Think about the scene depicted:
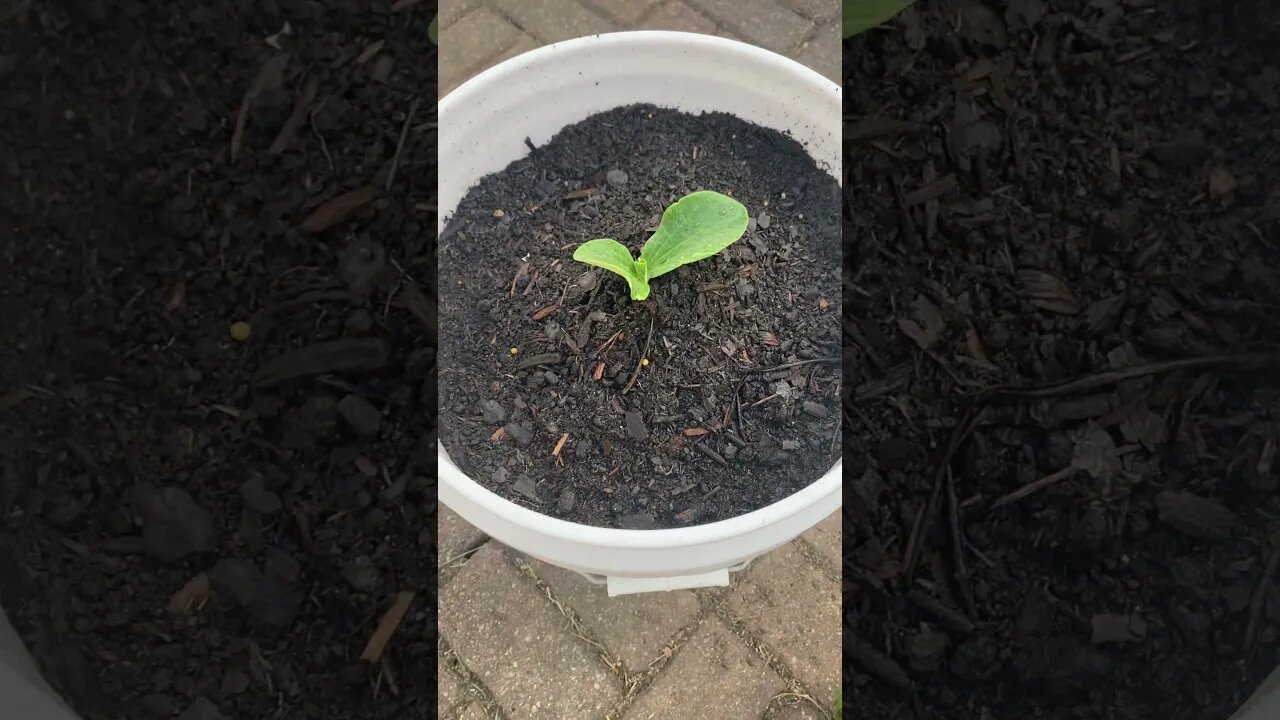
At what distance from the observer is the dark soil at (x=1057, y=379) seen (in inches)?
17.8

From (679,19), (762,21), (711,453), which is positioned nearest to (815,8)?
(762,21)

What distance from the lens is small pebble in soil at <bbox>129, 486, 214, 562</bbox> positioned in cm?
55

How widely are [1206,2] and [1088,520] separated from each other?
1.23 feet

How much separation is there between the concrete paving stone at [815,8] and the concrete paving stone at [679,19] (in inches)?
5.9

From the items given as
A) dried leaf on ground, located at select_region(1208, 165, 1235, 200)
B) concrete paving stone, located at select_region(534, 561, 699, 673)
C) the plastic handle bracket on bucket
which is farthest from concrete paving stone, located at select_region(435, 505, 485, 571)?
dried leaf on ground, located at select_region(1208, 165, 1235, 200)

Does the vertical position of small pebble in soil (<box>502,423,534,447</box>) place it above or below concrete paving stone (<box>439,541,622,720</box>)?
above

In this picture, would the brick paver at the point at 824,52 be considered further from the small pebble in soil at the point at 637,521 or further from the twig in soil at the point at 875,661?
the twig in soil at the point at 875,661

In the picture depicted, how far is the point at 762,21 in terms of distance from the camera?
4.80 ft

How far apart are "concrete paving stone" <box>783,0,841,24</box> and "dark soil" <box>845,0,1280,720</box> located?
3.25ft

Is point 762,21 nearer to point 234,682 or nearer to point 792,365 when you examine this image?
point 792,365

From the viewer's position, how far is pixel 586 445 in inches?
35.1

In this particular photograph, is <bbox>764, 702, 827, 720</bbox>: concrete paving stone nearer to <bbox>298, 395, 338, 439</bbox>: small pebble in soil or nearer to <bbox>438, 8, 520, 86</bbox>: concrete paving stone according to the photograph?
<bbox>298, 395, 338, 439</bbox>: small pebble in soil

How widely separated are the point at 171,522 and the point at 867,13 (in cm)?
62

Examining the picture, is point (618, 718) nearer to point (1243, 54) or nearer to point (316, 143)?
point (316, 143)
